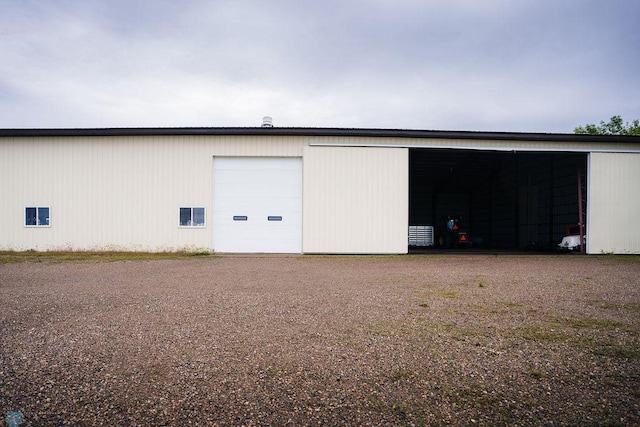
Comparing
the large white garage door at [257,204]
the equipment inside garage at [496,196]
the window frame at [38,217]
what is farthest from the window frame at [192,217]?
the equipment inside garage at [496,196]

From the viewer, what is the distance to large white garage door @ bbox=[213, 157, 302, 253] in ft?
60.6

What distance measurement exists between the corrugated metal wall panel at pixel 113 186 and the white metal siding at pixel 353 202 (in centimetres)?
168

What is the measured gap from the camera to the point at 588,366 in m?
4.12

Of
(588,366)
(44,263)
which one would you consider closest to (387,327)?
(588,366)

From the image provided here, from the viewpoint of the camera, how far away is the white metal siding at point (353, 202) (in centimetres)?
1820

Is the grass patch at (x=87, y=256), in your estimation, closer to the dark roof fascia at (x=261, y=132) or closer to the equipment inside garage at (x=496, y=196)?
the dark roof fascia at (x=261, y=132)

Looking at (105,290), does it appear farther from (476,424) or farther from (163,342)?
(476,424)

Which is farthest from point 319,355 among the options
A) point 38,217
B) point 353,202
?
point 38,217

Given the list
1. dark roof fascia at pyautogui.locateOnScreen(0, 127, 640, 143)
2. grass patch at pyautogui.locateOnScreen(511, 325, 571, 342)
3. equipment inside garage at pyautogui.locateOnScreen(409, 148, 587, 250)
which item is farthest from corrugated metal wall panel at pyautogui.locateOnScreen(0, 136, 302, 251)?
grass patch at pyautogui.locateOnScreen(511, 325, 571, 342)

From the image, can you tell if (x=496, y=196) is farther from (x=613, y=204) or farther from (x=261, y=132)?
(x=261, y=132)

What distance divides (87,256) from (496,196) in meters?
25.5

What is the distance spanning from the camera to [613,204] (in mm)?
19234

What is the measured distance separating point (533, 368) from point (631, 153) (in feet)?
64.6

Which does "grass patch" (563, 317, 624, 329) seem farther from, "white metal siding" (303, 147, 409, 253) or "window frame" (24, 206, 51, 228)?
"window frame" (24, 206, 51, 228)
